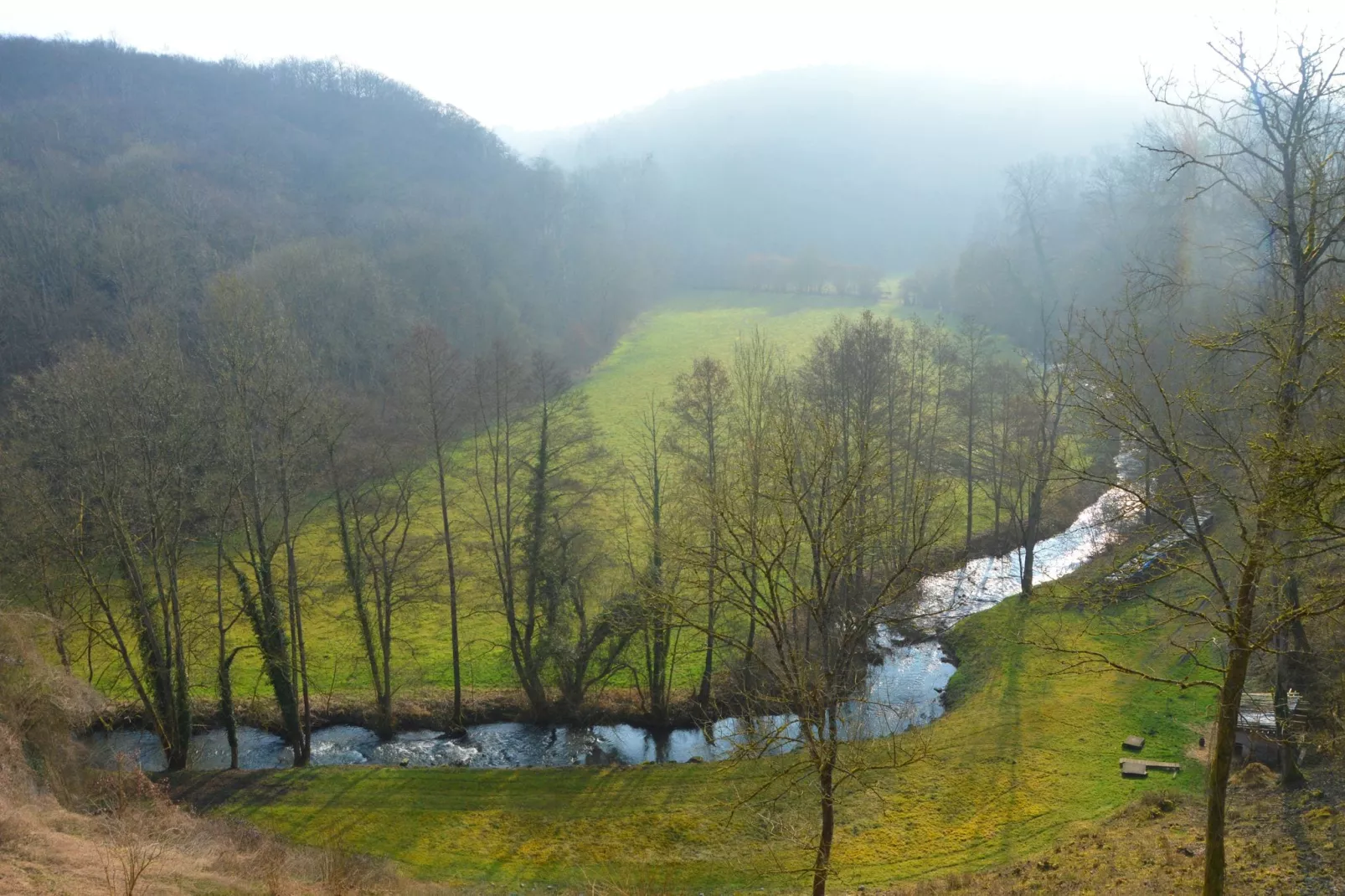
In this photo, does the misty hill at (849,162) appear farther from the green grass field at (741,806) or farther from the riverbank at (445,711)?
the green grass field at (741,806)

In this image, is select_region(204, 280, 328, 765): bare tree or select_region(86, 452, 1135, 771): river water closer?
select_region(204, 280, 328, 765): bare tree

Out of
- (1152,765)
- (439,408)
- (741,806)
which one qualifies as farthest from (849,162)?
(741,806)

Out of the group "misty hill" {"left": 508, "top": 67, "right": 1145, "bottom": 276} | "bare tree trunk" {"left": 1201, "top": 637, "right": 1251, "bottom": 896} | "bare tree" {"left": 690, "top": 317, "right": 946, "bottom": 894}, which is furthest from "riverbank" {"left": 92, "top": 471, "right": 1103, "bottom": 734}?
"misty hill" {"left": 508, "top": 67, "right": 1145, "bottom": 276}

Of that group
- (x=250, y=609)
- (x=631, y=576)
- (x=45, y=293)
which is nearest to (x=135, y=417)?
(x=250, y=609)

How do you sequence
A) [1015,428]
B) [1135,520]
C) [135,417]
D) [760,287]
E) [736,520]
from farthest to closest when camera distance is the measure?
[760,287] < [1015,428] < [1135,520] < [135,417] < [736,520]

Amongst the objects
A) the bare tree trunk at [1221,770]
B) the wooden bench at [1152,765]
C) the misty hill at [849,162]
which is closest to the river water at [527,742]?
the wooden bench at [1152,765]

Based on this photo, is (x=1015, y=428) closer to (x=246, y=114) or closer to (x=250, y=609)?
(x=250, y=609)

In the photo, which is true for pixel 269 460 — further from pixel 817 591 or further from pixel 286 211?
pixel 286 211

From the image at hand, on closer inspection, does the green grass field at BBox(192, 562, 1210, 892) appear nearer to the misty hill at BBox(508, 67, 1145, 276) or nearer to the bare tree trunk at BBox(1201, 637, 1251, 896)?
the bare tree trunk at BBox(1201, 637, 1251, 896)
